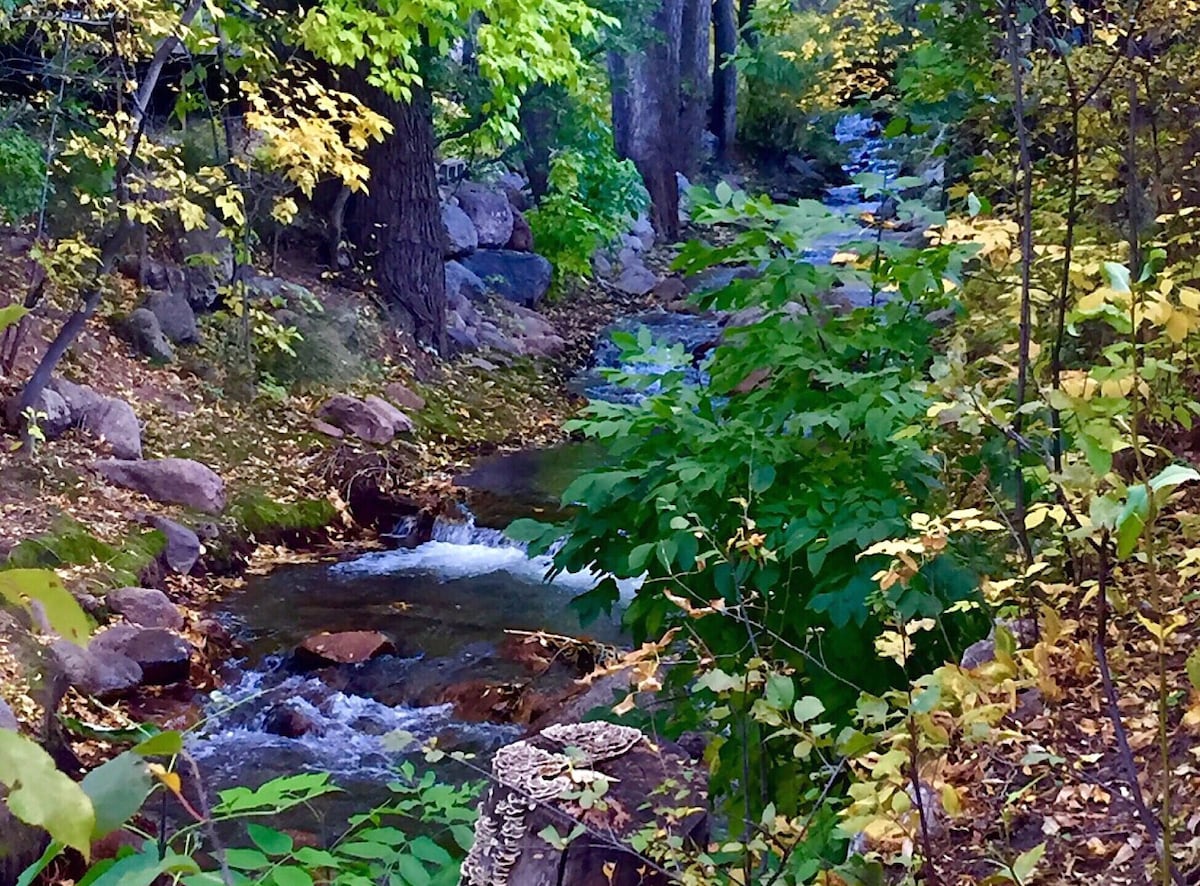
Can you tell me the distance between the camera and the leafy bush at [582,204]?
1468cm

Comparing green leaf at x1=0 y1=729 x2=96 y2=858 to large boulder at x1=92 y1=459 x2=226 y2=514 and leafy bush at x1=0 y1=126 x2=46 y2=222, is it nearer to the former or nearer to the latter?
leafy bush at x1=0 y1=126 x2=46 y2=222

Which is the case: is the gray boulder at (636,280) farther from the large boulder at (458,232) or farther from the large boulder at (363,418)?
the large boulder at (363,418)

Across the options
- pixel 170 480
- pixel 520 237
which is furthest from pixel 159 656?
pixel 520 237

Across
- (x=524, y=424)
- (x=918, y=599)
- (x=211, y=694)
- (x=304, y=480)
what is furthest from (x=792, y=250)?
(x=524, y=424)

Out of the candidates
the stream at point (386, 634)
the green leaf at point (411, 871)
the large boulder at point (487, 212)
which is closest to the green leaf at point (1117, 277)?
the green leaf at point (411, 871)

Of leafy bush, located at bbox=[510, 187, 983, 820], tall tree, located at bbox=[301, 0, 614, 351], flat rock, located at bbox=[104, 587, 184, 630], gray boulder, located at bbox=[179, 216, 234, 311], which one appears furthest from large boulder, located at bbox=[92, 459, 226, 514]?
leafy bush, located at bbox=[510, 187, 983, 820]

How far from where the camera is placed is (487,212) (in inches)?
577

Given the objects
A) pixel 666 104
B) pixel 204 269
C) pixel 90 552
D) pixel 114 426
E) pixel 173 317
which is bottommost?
pixel 90 552

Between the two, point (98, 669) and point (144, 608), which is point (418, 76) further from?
point (98, 669)

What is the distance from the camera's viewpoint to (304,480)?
8633mm

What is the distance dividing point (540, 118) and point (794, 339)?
13211 mm

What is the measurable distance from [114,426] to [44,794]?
764 cm

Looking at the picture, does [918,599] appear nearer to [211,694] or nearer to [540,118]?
[211,694]

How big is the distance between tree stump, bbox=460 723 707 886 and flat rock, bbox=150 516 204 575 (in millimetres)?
5173
